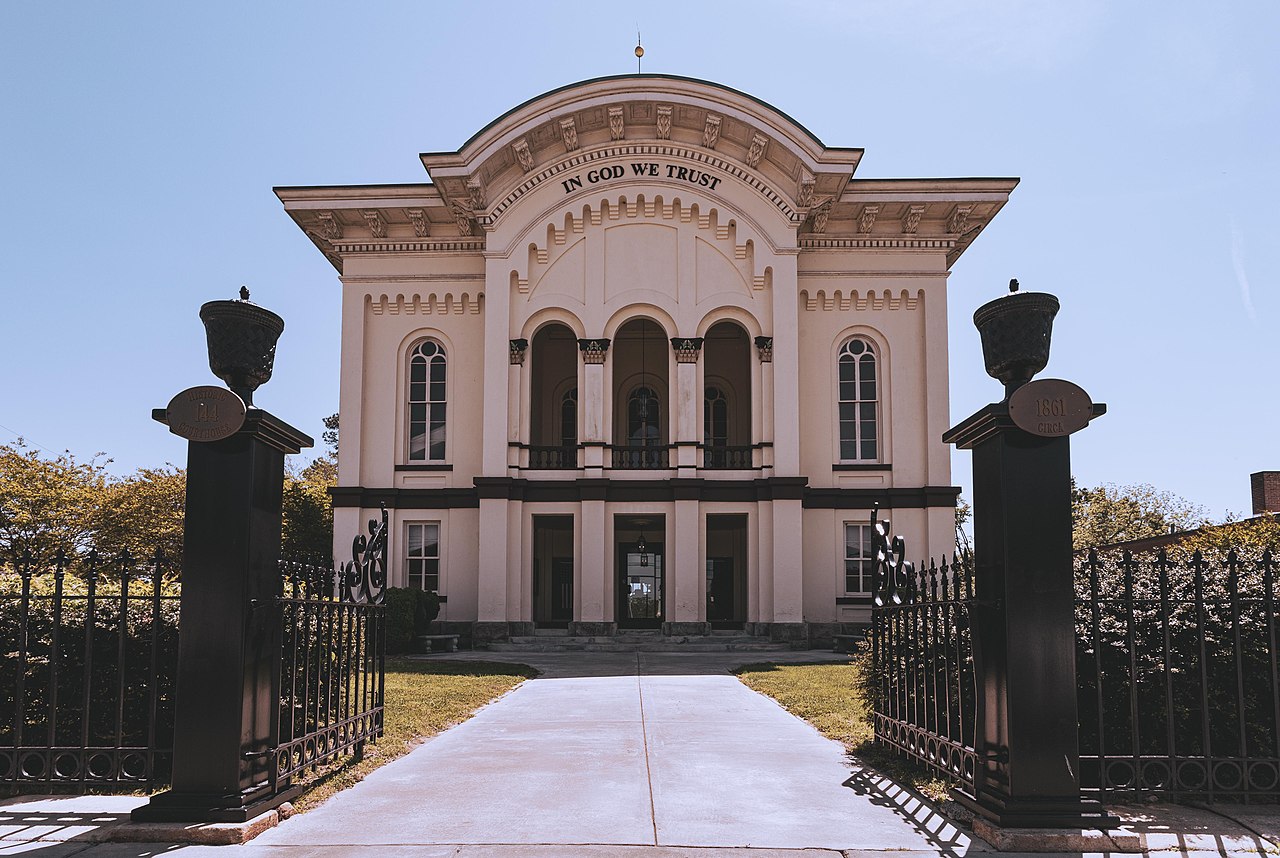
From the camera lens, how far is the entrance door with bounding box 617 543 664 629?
3088 cm

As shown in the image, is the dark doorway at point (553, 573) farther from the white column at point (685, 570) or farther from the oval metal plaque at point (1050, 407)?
the oval metal plaque at point (1050, 407)

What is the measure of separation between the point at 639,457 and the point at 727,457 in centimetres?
288

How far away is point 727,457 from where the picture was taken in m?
27.6

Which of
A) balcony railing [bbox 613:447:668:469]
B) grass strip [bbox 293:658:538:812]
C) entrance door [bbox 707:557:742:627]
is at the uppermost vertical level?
balcony railing [bbox 613:447:668:469]

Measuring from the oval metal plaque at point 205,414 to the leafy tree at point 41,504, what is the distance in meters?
31.6

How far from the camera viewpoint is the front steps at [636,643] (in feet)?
79.0

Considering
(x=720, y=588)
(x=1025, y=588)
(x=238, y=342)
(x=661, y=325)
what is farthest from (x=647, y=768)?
(x=720, y=588)

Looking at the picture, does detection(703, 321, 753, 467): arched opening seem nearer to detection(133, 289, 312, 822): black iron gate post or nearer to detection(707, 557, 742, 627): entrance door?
detection(707, 557, 742, 627): entrance door

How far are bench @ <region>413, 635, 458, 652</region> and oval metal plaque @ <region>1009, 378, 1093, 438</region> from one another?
64.3 ft

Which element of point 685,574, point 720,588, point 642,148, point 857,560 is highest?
point 642,148

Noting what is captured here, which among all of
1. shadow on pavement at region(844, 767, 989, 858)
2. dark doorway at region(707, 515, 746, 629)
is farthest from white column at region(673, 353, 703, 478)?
shadow on pavement at region(844, 767, 989, 858)

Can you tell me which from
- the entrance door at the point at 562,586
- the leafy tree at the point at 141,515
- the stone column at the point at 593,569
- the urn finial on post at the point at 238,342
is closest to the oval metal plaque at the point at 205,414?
the urn finial on post at the point at 238,342

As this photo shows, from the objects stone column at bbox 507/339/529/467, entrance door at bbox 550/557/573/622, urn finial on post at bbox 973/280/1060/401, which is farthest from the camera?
entrance door at bbox 550/557/573/622

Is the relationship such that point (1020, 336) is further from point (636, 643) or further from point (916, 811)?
point (636, 643)
